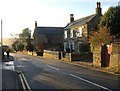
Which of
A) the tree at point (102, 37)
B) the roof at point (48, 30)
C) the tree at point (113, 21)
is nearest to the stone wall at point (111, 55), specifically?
the tree at point (102, 37)

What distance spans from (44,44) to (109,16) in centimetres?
5066

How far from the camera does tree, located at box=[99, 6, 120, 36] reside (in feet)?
152

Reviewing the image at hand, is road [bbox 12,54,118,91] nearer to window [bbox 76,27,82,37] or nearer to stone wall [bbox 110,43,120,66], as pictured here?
stone wall [bbox 110,43,120,66]

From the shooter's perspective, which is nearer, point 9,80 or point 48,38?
point 9,80

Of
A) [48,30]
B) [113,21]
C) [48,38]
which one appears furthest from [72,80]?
[48,30]

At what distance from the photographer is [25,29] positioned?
428 ft

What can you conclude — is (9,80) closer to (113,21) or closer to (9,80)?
(9,80)

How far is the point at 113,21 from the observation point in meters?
46.4

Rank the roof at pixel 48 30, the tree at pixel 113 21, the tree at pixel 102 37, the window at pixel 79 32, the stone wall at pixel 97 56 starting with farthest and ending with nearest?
the roof at pixel 48 30 < the window at pixel 79 32 < the tree at pixel 113 21 < the tree at pixel 102 37 < the stone wall at pixel 97 56

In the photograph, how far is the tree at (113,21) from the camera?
46219 millimetres

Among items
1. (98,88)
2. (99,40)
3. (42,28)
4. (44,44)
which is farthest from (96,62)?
(42,28)

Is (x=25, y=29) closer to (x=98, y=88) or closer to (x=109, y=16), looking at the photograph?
(x=109, y=16)

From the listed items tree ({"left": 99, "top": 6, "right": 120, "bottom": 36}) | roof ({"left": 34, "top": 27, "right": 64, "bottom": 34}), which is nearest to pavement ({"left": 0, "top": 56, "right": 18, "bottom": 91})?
tree ({"left": 99, "top": 6, "right": 120, "bottom": 36})

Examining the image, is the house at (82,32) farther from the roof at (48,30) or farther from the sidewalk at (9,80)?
the sidewalk at (9,80)
